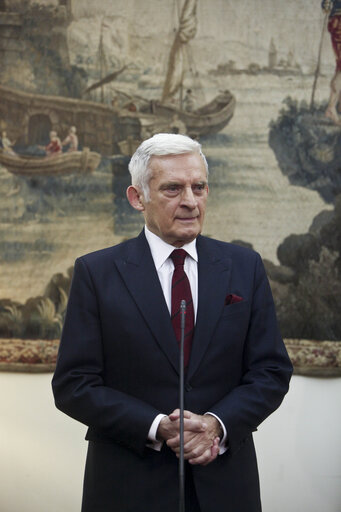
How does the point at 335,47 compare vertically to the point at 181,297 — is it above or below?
above

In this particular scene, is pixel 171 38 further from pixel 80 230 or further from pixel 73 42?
pixel 80 230

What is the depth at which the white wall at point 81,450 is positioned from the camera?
4.57 metres

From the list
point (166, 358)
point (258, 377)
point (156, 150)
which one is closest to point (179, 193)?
point (156, 150)

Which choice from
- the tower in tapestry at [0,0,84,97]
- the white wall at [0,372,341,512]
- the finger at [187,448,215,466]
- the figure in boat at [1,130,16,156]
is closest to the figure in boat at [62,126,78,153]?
the tower in tapestry at [0,0,84,97]

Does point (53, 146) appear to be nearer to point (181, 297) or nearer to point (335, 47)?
point (335, 47)

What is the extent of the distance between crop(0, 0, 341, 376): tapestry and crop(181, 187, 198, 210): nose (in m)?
2.16

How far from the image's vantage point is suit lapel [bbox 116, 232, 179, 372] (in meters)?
2.39

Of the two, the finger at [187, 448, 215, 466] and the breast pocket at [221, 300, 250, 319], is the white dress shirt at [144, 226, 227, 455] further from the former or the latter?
the finger at [187, 448, 215, 466]

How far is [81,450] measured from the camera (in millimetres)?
4641

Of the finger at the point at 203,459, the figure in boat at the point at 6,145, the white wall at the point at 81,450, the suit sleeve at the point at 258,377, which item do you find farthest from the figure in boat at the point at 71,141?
the finger at the point at 203,459

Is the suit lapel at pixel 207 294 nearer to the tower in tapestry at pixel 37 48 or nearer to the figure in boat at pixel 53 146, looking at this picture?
the figure in boat at pixel 53 146

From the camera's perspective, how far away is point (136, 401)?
7.75 ft

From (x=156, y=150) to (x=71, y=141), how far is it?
2.28 meters

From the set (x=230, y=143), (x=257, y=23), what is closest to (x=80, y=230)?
(x=230, y=143)
